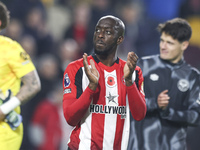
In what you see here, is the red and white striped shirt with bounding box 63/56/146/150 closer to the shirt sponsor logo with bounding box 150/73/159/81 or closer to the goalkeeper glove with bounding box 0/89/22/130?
the goalkeeper glove with bounding box 0/89/22/130

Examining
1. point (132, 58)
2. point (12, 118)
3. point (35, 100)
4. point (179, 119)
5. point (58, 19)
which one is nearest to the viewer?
point (132, 58)

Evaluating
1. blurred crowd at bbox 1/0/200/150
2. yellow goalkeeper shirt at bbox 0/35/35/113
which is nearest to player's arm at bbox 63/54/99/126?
yellow goalkeeper shirt at bbox 0/35/35/113

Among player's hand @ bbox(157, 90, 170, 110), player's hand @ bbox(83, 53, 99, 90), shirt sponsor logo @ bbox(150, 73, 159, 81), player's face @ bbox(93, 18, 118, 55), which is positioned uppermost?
player's face @ bbox(93, 18, 118, 55)

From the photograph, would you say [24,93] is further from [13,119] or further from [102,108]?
[102,108]

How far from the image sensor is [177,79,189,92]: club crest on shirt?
18.9ft

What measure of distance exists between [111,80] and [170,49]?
5.49 ft

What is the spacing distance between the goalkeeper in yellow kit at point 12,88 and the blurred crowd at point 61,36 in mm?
3248

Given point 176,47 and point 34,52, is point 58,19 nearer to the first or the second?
point 34,52

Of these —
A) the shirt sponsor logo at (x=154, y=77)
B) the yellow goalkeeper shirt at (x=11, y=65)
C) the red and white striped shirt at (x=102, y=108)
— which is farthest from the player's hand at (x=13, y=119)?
the shirt sponsor logo at (x=154, y=77)

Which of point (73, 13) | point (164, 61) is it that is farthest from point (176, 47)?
point (73, 13)

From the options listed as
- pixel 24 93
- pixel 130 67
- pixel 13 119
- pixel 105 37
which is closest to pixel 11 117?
pixel 13 119

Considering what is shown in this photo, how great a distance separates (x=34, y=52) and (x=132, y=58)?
463 centimetres

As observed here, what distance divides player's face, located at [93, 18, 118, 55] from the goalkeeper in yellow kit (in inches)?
31.9

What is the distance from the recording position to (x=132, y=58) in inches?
A: 162
